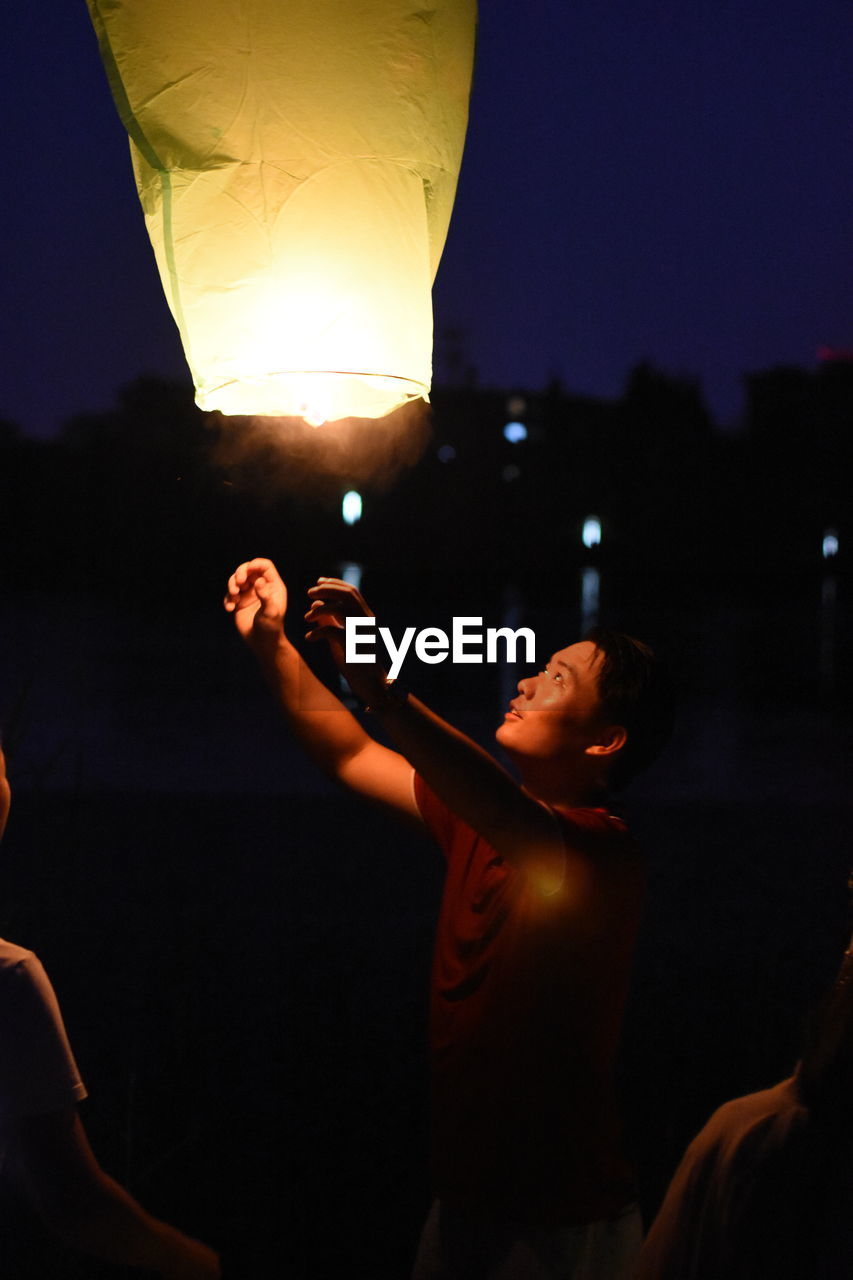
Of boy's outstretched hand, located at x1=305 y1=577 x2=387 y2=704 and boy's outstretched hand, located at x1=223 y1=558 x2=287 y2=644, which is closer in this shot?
boy's outstretched hand, located at x1=305 y1=577 x2=387 y2=704

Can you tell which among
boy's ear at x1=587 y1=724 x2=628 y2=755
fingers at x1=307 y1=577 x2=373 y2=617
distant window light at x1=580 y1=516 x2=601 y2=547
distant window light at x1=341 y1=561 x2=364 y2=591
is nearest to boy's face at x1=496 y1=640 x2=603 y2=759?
boy's ear at x1=587 y1=724 x2=628 y2=755

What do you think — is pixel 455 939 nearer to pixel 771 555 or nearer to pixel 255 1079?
pixel 255 1079

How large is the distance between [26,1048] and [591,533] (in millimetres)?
1630

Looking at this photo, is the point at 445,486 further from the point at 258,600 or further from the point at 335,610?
the point at 335,610

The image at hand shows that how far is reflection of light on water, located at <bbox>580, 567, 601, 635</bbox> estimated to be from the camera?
2262mm

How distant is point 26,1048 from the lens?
1704 mm

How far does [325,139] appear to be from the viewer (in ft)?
5.43

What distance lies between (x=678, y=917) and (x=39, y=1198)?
1552mm

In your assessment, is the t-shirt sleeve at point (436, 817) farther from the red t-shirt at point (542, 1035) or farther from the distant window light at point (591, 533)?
the distant window light at point (591, 533)

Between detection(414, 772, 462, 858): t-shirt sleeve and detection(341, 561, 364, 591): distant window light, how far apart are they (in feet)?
1.43

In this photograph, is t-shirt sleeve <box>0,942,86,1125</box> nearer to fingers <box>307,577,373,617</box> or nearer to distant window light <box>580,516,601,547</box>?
fingers <box>307,577,373,617</box>

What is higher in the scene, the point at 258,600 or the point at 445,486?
the point at 445,486

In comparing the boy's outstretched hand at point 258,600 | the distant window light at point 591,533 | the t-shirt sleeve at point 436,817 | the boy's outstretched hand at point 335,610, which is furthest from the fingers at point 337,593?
the distant window light at point 591,533

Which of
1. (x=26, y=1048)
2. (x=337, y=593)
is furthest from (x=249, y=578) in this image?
(x=26, y=1048)
